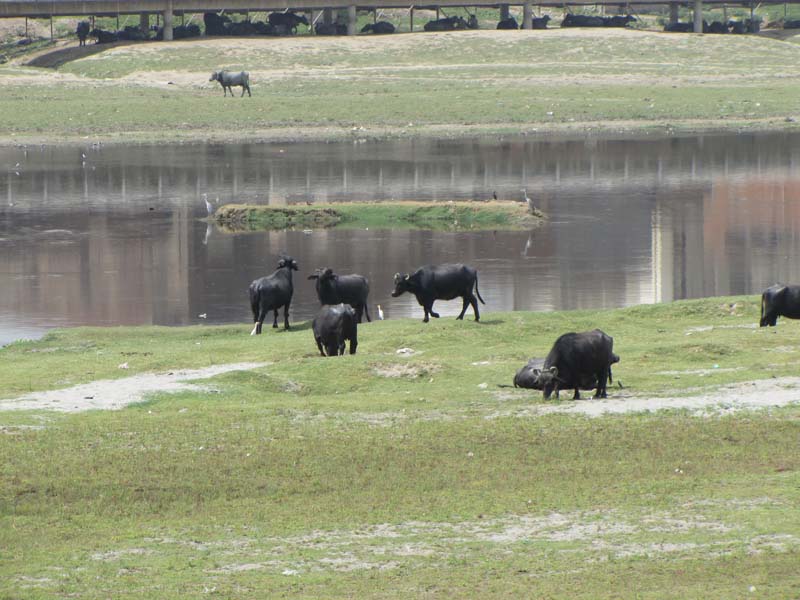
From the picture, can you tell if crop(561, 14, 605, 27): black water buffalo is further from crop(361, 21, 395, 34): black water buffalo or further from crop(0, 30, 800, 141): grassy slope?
crop(361, 21, 395, 34): black water buffalo

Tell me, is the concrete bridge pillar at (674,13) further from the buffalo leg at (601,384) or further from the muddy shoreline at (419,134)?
the buffalo leg at (601,384)

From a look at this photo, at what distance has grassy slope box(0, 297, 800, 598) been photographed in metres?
12.0

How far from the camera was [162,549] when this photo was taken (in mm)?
13031

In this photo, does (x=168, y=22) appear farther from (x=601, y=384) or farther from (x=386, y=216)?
(x=601, y=384)

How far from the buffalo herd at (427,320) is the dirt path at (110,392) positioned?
1747 mm

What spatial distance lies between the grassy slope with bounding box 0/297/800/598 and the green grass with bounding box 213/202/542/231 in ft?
70.9

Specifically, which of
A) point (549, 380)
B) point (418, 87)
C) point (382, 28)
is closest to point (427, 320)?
point (549, 380)

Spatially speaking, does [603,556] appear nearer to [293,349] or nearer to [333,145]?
[293,349]

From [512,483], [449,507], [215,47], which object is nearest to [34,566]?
[449,507]

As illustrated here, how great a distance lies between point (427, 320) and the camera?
26422 mm

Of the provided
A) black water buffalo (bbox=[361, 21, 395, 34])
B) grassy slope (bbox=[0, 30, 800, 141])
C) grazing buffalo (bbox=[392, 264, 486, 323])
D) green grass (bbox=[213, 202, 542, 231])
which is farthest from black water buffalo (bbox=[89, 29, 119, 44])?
grazing buffalo (bbox=[392, 264, 486, 323])

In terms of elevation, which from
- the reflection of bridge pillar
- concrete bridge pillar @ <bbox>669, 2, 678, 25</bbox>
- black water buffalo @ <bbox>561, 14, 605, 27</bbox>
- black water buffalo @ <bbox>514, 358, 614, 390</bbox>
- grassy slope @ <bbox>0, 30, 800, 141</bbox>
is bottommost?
the reflection of bridge pillar

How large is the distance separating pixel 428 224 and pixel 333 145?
23271 millimetres

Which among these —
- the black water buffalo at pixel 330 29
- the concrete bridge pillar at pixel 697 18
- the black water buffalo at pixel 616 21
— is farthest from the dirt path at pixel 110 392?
the black water buffalo at pixel 616 21
